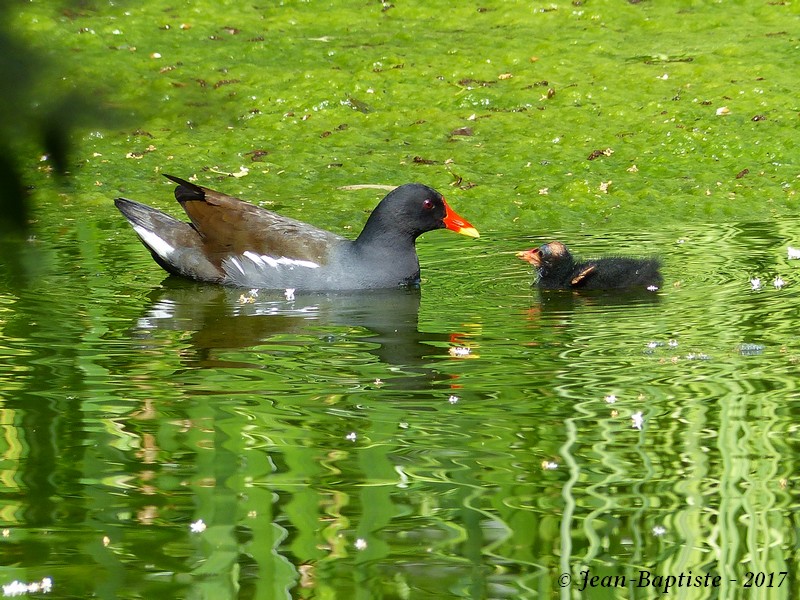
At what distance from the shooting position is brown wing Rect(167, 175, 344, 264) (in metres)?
7.94

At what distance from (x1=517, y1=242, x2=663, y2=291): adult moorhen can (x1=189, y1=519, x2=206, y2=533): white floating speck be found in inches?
171

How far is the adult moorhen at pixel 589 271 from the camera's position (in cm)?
741

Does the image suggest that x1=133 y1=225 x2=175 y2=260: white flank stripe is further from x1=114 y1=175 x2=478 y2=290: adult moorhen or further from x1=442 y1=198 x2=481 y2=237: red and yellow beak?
x1=442 y1=198 x2=481 y2=237: red and yellow beak

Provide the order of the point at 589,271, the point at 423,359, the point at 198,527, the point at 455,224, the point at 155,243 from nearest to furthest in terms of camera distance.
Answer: the point at 198,527 < the point at 423,359 < the point at 589,271 < the point at 155,243 < the point at 455,224

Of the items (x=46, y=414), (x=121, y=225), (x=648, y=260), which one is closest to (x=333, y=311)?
(x=648, y=260)

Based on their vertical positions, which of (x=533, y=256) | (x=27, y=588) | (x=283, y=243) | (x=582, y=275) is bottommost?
(x=27, y=588)

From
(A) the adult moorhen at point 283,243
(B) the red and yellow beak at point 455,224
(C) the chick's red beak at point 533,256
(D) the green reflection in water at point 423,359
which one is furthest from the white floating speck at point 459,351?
(B) the red and yellow beak at point 455,224

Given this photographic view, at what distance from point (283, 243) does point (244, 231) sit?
341mm

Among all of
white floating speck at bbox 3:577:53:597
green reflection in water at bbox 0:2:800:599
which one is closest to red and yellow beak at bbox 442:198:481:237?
green reflection in water at bbox 0:2:800:599

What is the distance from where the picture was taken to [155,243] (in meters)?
8.31

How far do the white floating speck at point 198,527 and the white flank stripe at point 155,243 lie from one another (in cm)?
487

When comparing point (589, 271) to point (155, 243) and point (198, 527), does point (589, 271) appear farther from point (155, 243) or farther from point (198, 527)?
point (198, 527)

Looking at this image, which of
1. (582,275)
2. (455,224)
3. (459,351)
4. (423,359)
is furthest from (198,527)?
(455,224)

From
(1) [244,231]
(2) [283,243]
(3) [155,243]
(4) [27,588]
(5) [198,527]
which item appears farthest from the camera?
(3) [155,243]
